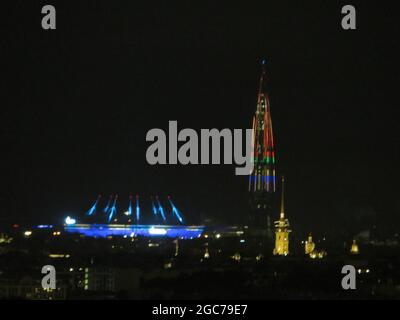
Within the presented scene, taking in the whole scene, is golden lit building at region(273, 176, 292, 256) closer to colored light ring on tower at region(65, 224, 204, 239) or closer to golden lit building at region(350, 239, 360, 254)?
golden lit building at region(350, 239, 360, 254)

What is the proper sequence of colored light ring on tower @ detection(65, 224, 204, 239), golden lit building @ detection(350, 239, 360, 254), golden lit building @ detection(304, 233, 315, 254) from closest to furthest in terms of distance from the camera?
golden lit building @ detection(304, 233, 315, 254) → golden lit building @ detection(350, 239, 360, 254) → colored light ring on tower @ detection(65, 224, 204, 239)

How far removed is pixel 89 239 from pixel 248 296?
1454 cm

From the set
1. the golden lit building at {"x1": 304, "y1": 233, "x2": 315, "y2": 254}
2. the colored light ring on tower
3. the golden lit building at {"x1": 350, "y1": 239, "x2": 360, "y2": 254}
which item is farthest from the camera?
the colored light ring on tower

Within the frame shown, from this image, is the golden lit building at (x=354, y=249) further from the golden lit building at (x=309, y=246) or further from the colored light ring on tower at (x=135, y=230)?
the colored light ring on tower at (x=135, y=230)

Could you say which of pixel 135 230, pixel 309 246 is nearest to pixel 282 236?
pixel 309 246

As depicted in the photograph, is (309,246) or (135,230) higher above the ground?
(309,246)

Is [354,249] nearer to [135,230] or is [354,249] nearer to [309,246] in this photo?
[309,246]

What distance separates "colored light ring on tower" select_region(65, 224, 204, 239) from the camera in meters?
35.1

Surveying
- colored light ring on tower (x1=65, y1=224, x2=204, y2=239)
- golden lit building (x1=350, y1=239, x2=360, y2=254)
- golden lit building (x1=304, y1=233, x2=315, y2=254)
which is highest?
golden lit building (x1=304, y1=233, x2=315, y2=254)

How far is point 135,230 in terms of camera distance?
119 ft

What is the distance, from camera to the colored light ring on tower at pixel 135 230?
35062 millimetres

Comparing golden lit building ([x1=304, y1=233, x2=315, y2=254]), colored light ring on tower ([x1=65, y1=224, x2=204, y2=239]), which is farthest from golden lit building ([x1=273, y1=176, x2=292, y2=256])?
colored light ring on tower ([x1=65, y1=224, x2=204, y2=239])

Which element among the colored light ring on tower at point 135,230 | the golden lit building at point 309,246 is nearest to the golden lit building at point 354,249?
the golden lit building at point 309,246
